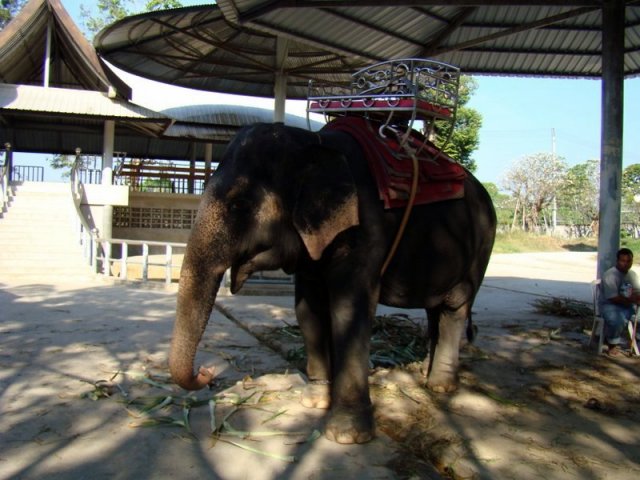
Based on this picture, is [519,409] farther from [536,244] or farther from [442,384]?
[536,244]

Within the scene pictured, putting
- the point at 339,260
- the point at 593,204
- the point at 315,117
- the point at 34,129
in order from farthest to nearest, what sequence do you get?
the point at 593,204 → the point at 315,117 → the point at 34,129 → the point at 339,260

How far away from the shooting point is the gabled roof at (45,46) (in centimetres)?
1755


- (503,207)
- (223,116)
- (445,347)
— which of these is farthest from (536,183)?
(445,347)

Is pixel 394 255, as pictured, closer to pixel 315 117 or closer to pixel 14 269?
pixel 14 269

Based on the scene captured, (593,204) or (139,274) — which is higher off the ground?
(593,204)

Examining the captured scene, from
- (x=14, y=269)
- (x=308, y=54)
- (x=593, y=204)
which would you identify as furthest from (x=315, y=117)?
(x=593, y=204)

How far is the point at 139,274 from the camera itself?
17.9m

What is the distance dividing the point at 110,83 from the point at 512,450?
1717cm

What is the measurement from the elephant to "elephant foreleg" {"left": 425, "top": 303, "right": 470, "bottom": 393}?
84 cm

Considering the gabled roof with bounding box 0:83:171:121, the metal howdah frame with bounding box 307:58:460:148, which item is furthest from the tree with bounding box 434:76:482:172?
the metal howdah frame with bounding box 307:58:460:148

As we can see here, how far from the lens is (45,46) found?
19.8m

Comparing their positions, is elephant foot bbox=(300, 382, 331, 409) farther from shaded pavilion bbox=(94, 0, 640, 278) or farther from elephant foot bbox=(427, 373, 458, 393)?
shaded pavilion bbox=(94, 0, 640, 278)

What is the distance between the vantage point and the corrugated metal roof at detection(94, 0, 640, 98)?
28.1 feet

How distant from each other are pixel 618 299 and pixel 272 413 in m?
4.31
